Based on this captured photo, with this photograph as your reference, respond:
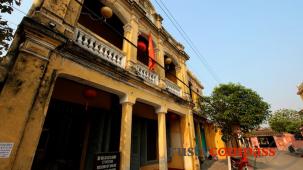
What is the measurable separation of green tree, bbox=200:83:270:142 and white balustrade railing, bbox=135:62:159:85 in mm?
6751

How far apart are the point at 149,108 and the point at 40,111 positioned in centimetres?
578

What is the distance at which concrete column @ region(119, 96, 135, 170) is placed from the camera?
188 inches

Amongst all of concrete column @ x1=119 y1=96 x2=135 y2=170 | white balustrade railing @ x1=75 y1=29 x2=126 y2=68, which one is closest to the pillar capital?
concrete column @ x1=119 y1=96 x2=135 y2=170

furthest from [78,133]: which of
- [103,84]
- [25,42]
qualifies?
[25,42]

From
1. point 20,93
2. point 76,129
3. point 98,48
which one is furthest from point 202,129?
point 20,93

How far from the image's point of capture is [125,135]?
16.7 ft

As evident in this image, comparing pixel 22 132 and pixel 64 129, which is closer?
pixel 22 132

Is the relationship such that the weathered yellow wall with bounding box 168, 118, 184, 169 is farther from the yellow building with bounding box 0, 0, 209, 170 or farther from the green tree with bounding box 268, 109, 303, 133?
the green tree with bounding box 268, 109, 303, 133

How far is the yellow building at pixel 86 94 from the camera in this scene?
3.03 m

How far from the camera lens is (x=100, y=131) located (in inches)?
253

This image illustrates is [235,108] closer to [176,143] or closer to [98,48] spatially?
[176,143]

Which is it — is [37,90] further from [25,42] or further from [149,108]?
[149,108]

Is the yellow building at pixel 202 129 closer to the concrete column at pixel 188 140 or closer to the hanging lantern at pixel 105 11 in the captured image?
the concrete column at pixel 188 140

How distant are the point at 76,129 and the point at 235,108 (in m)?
10.3
